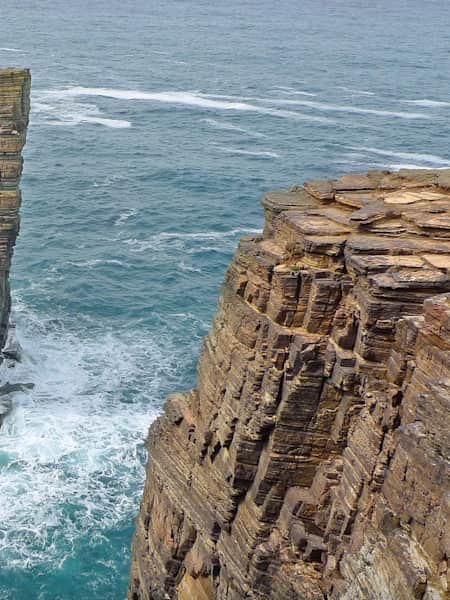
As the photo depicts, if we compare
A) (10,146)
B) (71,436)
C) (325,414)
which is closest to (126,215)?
(10,146)

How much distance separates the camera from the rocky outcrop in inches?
3317

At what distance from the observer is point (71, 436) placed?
3292 inches

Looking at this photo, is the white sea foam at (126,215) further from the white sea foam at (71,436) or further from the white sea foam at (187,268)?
the white sea foam at (71,436)

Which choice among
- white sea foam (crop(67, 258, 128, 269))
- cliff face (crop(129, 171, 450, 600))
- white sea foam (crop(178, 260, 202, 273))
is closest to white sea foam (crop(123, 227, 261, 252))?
white sea foam (crop(67, 258, 128, 269))

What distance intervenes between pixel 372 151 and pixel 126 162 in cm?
4681

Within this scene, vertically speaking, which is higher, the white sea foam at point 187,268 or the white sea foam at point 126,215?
the white sea foam at point 126,215

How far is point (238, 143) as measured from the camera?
566 feet

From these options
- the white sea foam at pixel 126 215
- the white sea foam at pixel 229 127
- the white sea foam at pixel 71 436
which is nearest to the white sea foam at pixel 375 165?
the white sea foam at pixel 229 127

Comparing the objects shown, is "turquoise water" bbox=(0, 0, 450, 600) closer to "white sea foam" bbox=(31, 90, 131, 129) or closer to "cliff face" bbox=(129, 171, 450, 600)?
"white sea foam" bbox=(31, 90, 131, 129)

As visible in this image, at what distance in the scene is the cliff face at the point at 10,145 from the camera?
3317 inches

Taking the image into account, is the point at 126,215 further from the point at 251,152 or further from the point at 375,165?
the point at 375,165

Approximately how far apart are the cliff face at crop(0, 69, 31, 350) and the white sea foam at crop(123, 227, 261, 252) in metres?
36.1

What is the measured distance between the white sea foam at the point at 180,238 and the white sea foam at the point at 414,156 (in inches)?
1735

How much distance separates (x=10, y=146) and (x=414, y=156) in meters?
94.2
